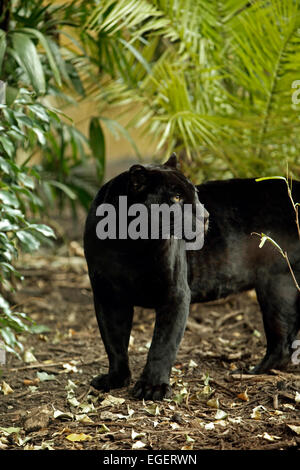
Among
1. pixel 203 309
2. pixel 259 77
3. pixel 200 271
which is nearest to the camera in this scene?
pixel 200 271

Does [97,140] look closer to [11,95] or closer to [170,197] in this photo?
[11,95]

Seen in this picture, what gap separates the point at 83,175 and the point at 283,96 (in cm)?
248

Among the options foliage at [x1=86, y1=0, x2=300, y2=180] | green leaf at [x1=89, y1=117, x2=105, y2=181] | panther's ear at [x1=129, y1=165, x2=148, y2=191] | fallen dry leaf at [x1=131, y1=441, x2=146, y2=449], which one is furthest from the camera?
Result: green leaf at [x1=89, y1=117, x2=105, y2=181]

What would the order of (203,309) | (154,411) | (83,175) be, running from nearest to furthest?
(154,411), (203,309), (83,175)

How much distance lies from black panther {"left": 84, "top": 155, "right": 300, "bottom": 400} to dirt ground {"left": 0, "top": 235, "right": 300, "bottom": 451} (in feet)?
0.54

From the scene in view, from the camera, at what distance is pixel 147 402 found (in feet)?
9.37

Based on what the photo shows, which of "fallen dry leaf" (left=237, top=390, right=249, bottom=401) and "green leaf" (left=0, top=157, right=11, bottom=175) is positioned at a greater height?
"green leaf" (left=0, top=157, right=11, bottom=175)

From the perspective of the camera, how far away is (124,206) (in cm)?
287

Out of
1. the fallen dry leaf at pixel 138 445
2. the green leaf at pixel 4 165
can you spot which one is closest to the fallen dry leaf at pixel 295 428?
the fallen dry leaf at pixel 138 445

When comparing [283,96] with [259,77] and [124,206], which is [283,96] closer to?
[259,77]

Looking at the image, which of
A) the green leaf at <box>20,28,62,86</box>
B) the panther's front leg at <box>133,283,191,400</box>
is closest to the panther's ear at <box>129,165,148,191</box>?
the panther's front leg at <box>133,283,191,400</box>

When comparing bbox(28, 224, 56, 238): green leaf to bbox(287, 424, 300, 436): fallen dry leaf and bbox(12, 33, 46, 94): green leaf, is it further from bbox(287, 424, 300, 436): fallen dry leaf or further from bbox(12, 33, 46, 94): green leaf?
bbox(287, 424, 300, 436): fallen dry leaf

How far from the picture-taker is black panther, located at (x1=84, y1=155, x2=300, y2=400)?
288 centimetres
